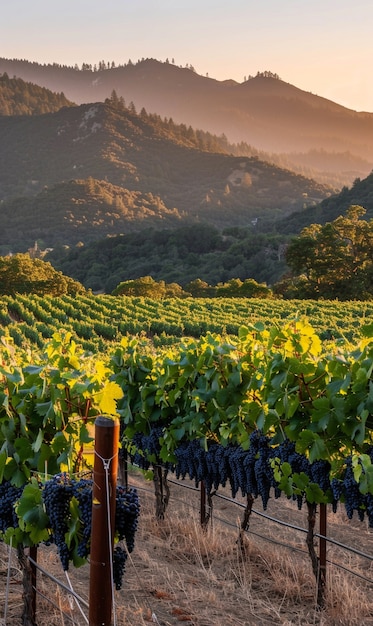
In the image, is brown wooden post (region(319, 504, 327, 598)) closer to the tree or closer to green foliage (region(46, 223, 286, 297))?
the tree

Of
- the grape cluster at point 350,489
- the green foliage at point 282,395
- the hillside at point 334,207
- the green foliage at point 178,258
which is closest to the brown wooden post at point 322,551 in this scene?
the green foliage at point 282,395

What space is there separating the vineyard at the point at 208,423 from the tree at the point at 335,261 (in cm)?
4795

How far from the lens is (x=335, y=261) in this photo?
5362 cm

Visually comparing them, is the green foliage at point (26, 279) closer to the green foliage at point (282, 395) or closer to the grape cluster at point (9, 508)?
the green foliage at point (282, 395)

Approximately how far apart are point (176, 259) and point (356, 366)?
3662 inches

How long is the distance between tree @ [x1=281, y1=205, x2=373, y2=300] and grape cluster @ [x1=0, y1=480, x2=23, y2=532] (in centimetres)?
5015

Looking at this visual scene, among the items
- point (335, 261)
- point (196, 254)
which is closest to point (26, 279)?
point (335, 261)

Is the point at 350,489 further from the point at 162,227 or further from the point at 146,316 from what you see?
the point at 162,227

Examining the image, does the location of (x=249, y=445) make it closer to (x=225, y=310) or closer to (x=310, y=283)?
(x=225, y=310)

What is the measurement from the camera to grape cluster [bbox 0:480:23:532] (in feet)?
14.6

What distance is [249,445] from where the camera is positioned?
550 centimetres

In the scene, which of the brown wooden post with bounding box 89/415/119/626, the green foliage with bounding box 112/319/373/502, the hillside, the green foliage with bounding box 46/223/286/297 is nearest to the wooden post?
the green foliage with bounding box 112/319/373/502

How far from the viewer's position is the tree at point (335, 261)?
176ft

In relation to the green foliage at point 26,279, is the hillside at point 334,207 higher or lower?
higher
